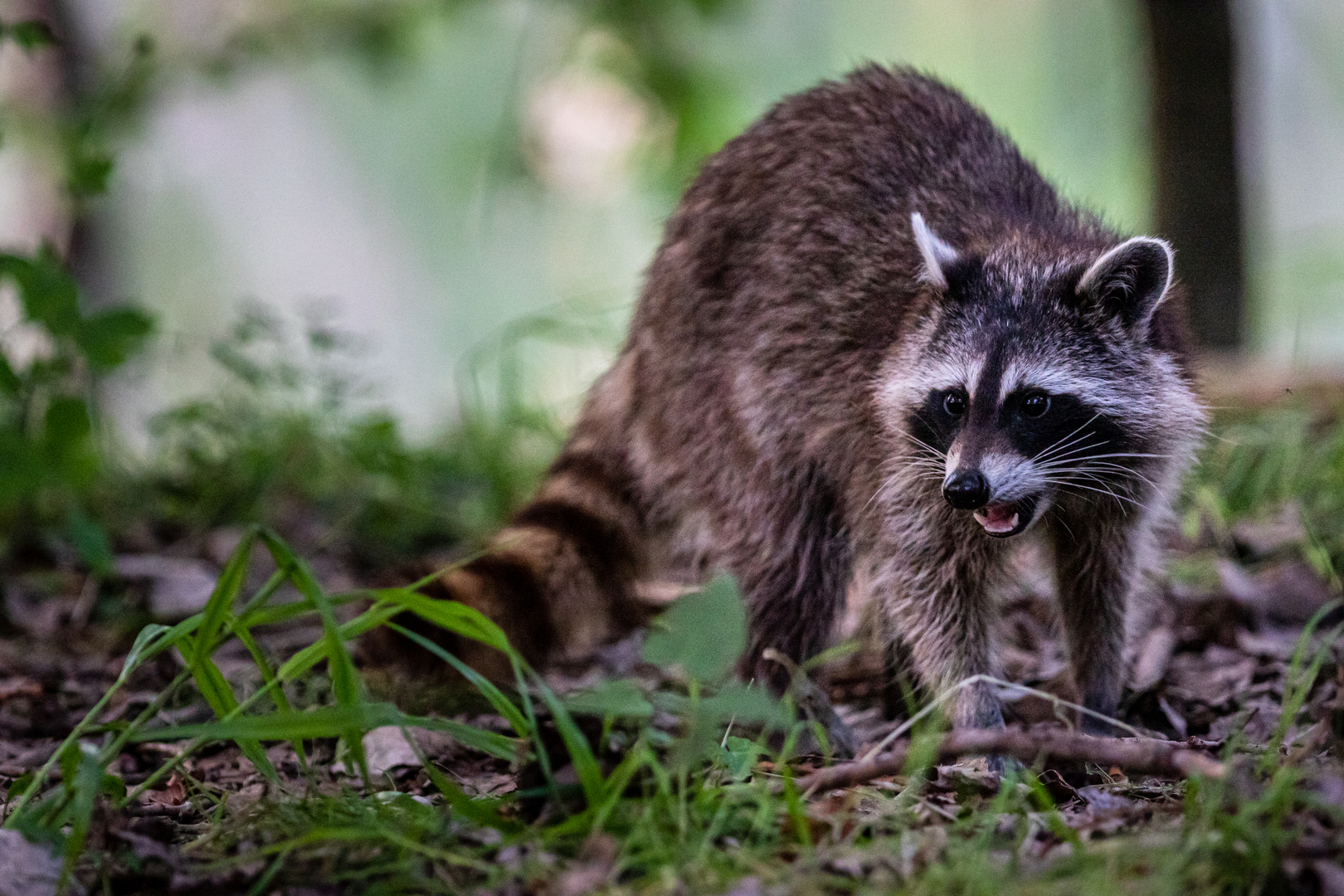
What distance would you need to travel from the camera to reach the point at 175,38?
6988 millimetres

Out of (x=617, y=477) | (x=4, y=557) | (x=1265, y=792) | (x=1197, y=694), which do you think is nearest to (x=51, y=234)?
(x=4, y=557)

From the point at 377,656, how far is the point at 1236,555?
2.58 metres

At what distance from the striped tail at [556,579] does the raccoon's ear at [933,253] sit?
1180 mm

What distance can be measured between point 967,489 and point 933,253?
0.64 meters

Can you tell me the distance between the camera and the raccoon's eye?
2.93 meters

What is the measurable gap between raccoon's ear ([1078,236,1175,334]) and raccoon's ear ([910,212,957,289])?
1.00ft

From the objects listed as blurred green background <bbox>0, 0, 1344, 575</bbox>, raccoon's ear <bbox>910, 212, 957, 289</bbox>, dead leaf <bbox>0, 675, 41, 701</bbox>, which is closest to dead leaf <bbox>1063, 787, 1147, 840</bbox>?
raccoon's ear <bbox>910, 212, 957, 289</bbox>

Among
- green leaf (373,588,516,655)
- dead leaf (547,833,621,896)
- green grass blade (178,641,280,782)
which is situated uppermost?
green leaf (373,588,516,655)

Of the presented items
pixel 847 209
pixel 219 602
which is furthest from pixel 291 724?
pixel 847 209

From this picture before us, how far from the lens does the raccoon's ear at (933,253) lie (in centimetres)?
307

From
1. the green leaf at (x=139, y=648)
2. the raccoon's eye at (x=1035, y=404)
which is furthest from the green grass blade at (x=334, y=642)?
the raccoon's eye at (x=1035, y=404)

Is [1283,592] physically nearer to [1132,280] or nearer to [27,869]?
[1132,280]

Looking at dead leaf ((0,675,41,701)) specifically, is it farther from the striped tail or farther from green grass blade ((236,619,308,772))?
green grass blade ((236,619,308,772))

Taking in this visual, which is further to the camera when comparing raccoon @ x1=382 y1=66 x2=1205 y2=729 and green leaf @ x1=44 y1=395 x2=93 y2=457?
green leaf @ x1=44 y1=395 x2=93 y2=457
